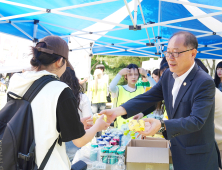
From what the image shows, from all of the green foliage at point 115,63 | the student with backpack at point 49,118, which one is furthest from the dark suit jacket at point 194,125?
the green foliage at point 115,63

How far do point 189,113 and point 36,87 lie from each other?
1123 millimetres

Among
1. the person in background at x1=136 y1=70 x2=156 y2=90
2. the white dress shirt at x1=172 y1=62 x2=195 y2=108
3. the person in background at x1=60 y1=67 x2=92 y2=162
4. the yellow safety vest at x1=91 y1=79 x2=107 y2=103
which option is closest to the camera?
the white dress shirt at x1=172 y1=62 x2=195 y2=108

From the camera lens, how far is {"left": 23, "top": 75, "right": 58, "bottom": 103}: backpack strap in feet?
→ 4.08

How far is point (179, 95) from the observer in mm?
1694

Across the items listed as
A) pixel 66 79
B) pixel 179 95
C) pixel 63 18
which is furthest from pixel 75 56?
pixel 179 95

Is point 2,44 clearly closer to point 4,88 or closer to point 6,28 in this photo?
point 6,28

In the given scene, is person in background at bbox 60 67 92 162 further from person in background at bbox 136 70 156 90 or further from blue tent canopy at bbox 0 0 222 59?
person in background at bbox 136 70 156 90

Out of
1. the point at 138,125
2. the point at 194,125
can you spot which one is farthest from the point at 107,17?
the point at 194,125

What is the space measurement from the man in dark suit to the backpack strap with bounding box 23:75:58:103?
2.57 ft

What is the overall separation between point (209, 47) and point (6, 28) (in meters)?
6.16

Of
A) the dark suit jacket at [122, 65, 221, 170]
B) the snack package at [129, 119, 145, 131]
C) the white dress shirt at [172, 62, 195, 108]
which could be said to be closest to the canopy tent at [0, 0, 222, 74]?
the white dress shirt at [172, 62, 195, 108]

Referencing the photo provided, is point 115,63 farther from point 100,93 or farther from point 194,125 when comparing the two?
point 194,125

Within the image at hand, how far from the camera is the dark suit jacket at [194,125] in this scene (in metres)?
1.49

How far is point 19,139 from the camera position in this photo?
119 centimetres
